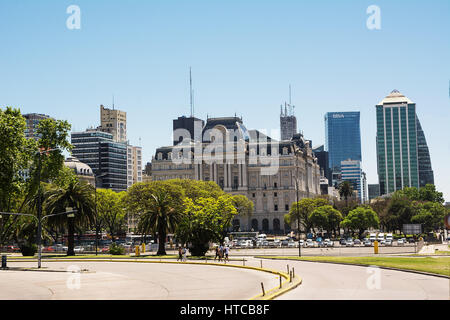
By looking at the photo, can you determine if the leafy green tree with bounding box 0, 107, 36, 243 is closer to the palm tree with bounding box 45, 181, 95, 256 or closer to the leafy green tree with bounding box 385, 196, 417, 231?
the palm tree with bounding box 45, 181, 95, 256

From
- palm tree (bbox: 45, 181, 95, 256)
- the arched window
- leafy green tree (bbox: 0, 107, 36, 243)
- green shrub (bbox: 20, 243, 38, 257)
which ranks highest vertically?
leafy green tree (bbox: 0, 107, 36, 243)

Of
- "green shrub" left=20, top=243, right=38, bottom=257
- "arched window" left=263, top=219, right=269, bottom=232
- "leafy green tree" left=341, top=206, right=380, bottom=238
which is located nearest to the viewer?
"green shrub" left=20, top=243, right=38, bottom=257

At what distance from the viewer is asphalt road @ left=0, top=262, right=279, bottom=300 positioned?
28.4m

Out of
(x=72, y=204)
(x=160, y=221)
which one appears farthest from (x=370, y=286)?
(x=72, y=204)

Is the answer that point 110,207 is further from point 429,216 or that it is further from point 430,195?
point 430,195

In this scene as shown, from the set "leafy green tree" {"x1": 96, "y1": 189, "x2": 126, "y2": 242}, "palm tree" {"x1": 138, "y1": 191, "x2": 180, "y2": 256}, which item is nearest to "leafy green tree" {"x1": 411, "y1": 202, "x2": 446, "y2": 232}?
"leafy green tree" {"x1": 96, "y1": 189, "x2": 126, "y2": 242}

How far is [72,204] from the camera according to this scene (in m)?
74.9

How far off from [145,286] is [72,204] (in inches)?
1752

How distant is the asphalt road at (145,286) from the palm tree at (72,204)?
32437mm

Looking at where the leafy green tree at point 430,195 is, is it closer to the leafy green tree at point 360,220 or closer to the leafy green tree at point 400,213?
the leafy green tree at point 400,213

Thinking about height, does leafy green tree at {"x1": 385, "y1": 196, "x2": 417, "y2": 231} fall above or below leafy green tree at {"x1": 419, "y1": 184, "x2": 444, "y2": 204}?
below

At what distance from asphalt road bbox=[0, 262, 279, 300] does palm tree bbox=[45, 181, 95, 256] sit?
32437 mm
